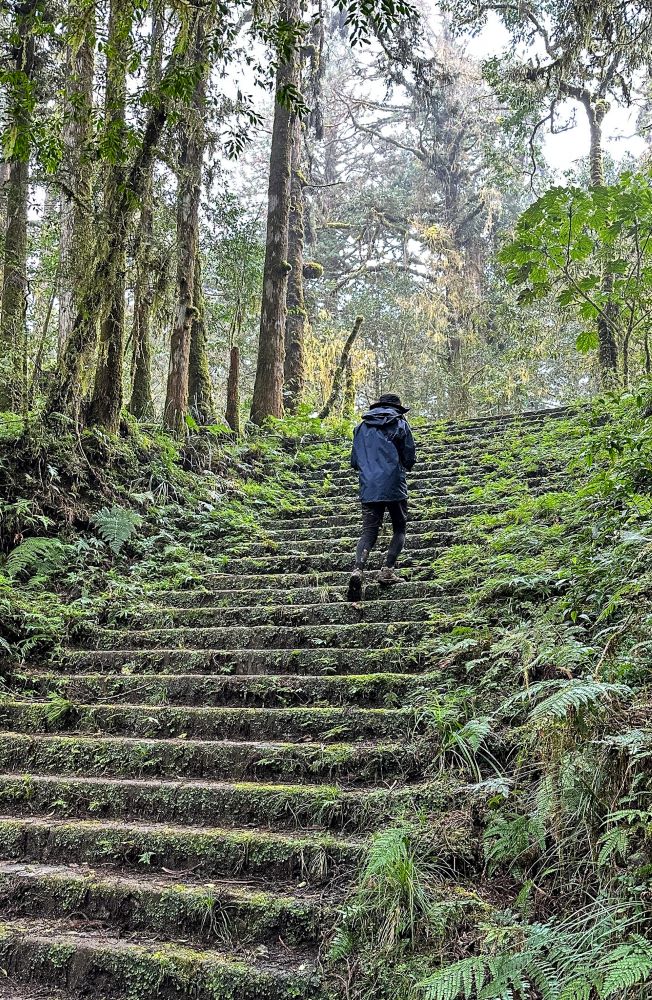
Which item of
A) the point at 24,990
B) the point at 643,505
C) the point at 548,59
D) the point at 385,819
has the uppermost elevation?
the point at 548,59

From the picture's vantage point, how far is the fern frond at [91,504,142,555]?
7.27m

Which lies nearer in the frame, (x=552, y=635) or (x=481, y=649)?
(x=552, y=635)

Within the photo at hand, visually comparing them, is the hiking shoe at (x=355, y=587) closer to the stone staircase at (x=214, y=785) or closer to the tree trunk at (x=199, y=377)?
the stone staircase at (x=214, y=785)

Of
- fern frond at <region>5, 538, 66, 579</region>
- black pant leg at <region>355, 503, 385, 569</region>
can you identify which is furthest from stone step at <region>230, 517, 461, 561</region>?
fern frond at <region>5, 538, 66, 579</region>

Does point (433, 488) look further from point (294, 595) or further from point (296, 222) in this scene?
point (296, 222)

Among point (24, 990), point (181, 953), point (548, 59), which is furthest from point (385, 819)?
point (548, 59)

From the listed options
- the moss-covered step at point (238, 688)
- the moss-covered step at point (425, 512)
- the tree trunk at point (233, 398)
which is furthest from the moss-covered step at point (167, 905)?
the tree trunk at point (233, 398)

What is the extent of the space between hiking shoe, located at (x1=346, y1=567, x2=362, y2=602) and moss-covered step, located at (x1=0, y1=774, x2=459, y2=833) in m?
2.03

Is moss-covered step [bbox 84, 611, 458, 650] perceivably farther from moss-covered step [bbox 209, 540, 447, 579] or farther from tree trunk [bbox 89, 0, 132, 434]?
tree trunk [bbox 89, 0, 132, 434]

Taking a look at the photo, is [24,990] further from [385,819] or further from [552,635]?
[552,635]

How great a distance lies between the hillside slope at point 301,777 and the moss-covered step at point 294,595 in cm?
3

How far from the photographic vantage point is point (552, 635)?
3.88 meters

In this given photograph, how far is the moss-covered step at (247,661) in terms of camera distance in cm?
474

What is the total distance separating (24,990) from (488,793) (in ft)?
6.86
